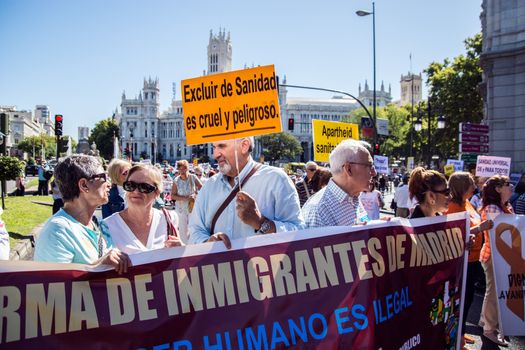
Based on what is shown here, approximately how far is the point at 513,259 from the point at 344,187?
2.37m

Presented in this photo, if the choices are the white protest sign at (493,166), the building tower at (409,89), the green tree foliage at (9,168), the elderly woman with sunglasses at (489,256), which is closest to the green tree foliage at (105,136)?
the building tower at (409,89)

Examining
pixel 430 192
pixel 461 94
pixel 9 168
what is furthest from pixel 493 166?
pixel 461 94

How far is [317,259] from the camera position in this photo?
9.37 feet

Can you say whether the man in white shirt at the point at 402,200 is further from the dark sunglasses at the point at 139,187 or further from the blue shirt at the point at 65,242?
the blue shirt at the point at 65,242

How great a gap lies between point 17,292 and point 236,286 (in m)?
1.00

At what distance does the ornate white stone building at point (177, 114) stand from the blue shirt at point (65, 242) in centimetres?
14823

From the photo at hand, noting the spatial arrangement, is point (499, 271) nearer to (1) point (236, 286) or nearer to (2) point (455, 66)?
(1) point (236, 286)

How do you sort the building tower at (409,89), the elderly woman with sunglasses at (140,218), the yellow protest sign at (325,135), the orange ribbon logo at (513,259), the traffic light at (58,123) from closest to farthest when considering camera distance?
1. the elderly woman with sunglasses at (140,218)
2. the orange ribbon logo at (513,259)
3. the yellow protest sign at (325,135)
4. the traffic light at (58,123)
5. the building tower at (409,89)

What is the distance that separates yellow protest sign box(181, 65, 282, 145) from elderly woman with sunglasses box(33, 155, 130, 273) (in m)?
0.76

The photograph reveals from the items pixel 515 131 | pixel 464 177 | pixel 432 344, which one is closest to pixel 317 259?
pixel 432 344

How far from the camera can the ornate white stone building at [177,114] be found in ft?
504

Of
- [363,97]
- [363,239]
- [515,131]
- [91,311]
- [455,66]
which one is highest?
[363,97]

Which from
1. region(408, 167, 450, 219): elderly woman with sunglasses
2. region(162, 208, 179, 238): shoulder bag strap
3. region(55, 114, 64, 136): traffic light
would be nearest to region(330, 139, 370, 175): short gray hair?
region(408, 167, 450, 219): elderly woman with sunglasses

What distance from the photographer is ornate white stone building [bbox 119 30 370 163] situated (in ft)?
504
